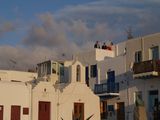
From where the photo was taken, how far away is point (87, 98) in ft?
140

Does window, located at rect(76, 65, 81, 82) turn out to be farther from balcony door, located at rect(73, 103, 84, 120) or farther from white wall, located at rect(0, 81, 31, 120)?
white wall, located at rect(0, 81, 31, 120)

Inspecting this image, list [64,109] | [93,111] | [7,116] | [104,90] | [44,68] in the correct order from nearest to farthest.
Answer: [7,116], [64,109], [93,111], [104,90], [44,68]

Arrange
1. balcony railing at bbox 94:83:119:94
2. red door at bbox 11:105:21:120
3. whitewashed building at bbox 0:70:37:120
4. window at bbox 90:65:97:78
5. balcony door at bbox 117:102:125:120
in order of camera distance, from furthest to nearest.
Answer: window at bbox 90:65:97:78
balcony railing at bbox 94:83:119:94
balcony door at bbox 117:102:125:120
red door at bbox 11:105:21:120
whitewashed building at bbox 0:70:37:120

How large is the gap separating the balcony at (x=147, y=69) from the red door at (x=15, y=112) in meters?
12.4

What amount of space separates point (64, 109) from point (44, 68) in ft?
38.4

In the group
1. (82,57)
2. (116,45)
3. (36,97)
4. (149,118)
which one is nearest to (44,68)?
(82,57)

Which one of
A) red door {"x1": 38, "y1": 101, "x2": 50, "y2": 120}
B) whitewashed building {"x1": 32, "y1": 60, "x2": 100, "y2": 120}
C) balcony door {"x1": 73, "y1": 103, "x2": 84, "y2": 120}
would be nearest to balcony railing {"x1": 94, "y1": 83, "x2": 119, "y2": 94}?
whitewashed building {"x1": 32, "y1": 60, "x2": 100, "y2": 120}

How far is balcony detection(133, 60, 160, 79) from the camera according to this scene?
129 ft

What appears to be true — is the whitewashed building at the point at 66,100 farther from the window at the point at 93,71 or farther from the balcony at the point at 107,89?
the window at the point at 93,71

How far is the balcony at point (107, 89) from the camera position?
150 feet

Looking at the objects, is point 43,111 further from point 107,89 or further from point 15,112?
point 107,89

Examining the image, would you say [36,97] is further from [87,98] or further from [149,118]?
[149,118]

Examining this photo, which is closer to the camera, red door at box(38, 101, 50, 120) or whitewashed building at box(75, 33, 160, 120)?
red door at box(38, 101, 50, 120)

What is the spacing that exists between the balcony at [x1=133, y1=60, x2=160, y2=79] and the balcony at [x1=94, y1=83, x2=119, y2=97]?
4686 millimetres
